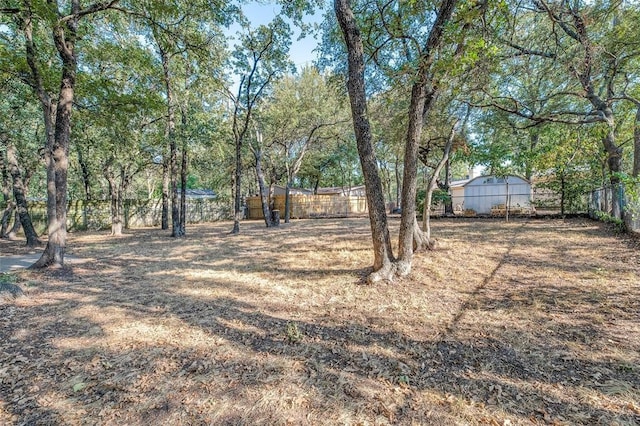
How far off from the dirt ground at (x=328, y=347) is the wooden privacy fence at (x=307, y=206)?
50.7 ft

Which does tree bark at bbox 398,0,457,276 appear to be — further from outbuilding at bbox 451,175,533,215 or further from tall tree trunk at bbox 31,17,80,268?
outbuilding at bbox 451,175,533,215

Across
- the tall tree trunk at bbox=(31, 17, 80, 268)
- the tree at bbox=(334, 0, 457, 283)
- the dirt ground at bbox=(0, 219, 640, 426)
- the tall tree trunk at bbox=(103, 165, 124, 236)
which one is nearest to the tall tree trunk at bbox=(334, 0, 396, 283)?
the tree at bbox=(334, 0, 457, 283)

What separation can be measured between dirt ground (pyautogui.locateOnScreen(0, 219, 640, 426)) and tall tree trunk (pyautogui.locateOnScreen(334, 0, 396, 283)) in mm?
457

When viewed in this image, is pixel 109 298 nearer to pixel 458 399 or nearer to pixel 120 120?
pixel 458 399

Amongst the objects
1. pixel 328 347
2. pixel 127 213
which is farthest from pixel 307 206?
pixel 328 347

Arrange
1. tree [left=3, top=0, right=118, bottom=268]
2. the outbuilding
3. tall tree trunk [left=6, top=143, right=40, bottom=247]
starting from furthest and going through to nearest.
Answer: the outbuilding
tall tree trunk [left=6, top=143, right=40, bottom=247]
tree [left=3, top=0, right=118, bottom=268]

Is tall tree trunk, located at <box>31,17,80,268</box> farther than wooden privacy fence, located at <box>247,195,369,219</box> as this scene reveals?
No

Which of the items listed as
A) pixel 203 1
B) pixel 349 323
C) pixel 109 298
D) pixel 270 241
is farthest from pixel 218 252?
pixel 203 1

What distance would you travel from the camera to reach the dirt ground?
1872mm

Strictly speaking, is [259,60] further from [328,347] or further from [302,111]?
[328,347]

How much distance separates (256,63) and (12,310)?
10261mm

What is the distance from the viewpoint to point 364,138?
4434 millimetres

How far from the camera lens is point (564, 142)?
26.9ft

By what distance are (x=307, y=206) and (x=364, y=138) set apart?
16.7 m
